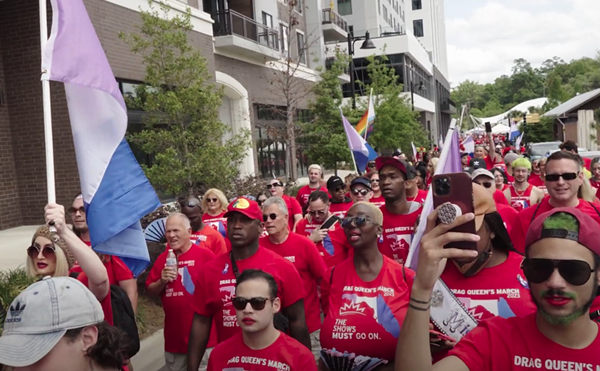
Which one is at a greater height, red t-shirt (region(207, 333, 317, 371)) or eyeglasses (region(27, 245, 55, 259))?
eyeglasses (region(27, 245, 55, 259))

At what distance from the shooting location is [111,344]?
2.40 metres

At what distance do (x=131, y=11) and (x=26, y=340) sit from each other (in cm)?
1536

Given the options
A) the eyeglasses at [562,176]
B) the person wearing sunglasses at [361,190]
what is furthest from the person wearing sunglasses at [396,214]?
the person wearing sunglasses at [361,190]

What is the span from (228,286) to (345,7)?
5289cm

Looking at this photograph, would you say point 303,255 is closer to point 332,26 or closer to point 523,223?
point 523,223

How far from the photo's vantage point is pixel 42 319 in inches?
88.6

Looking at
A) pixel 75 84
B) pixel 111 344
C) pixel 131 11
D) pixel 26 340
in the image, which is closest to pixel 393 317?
pixel 111 344

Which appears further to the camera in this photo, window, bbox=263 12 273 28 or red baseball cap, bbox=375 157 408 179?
window, bbox=263 12 273 28

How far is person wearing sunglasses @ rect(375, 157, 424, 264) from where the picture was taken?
546cm

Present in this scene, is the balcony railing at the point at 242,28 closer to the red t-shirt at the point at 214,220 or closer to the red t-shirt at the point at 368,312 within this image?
the red t-shirt at the point at 214,220

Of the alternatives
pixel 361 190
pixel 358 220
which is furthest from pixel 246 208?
pixel 361 190

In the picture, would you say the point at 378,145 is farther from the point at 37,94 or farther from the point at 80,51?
the point at 80,51

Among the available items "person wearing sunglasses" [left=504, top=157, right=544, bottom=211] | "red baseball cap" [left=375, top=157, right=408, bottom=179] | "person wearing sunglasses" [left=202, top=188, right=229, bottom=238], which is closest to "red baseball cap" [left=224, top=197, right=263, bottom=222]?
"red baseball cap" [left=375, top=157, right=408, bottom=179]

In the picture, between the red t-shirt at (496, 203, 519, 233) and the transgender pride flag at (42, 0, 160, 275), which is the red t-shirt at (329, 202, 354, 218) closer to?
the red t-shirt at (496, 203, 519, 233)
